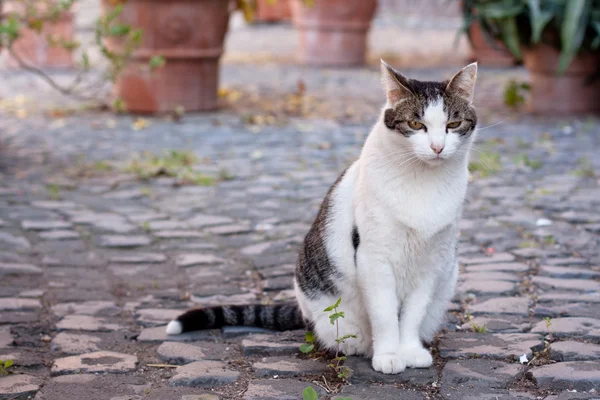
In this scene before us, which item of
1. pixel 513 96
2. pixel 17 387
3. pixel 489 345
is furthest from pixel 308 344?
pixel 513 96

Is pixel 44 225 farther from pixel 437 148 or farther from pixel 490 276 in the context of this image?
pixel 437 148

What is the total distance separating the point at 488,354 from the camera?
2818mm

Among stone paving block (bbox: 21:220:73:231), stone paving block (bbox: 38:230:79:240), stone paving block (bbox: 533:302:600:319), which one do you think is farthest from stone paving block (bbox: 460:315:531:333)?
stone paving block (bbox: 21:220:73:231)

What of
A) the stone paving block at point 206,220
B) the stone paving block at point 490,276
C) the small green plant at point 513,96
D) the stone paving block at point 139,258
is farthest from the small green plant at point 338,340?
the small green plant at point 513,96

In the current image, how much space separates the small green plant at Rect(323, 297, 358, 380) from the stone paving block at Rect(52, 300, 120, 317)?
107 cm

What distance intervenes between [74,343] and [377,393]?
1.18 m

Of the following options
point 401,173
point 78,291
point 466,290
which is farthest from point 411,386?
point 78,291

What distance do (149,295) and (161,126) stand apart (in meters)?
3.79

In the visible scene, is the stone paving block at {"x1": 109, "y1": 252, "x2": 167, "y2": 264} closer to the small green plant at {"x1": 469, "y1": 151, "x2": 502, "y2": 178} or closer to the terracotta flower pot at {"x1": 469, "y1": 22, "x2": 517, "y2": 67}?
the small green plant at {"x1": 469, "y1": 151, "x2": 502, "y2": 178}

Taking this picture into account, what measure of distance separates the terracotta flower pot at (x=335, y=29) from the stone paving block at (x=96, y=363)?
8517mm

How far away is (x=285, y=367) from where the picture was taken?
2.73 metres

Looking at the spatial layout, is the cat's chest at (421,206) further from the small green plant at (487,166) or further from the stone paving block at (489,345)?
the small green plant at (487,166)

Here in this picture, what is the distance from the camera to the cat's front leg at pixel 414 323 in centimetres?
267

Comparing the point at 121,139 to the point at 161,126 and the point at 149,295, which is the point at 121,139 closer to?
the point at 161,126
